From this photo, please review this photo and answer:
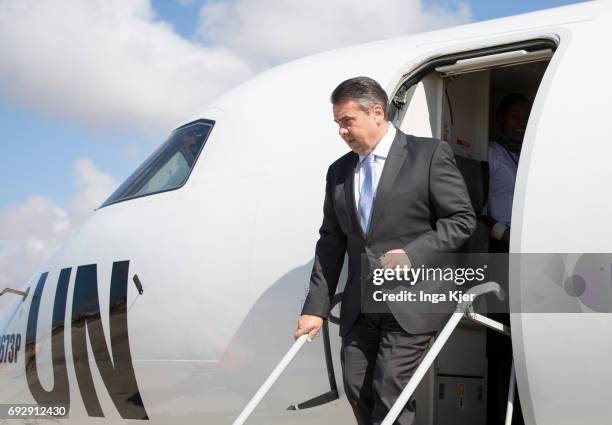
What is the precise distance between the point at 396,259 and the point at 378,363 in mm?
469

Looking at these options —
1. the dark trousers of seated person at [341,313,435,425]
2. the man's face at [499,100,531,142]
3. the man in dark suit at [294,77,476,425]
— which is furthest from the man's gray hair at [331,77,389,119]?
the man's face at [499,100,531,142]

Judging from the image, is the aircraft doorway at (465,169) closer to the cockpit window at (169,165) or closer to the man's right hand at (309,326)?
the man's right hand at (309,326)

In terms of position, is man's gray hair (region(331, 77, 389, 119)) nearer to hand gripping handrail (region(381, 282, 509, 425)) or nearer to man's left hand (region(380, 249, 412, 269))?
man's left hand (region(380, 249, 412, 269))

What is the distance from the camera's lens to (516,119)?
471 centimetres

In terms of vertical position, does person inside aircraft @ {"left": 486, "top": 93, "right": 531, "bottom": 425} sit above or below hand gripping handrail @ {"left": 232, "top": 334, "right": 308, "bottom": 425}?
above

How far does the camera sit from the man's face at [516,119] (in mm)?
4703

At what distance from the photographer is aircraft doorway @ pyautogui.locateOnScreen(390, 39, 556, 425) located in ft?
13.6

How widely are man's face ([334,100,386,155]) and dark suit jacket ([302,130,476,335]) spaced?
114mm

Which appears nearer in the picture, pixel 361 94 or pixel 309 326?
pixel 361 94

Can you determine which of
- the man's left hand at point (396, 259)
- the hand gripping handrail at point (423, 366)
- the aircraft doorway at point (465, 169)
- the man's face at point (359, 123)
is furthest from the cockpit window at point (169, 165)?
the hand gripping handrail at point (423, 366)

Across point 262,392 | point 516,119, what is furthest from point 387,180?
point 516,119

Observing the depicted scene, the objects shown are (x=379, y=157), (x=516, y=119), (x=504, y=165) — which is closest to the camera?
(x=379, y=157)

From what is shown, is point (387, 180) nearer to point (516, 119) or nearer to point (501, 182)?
point (501, 182)

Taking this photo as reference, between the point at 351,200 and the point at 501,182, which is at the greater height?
the point at 501,182
